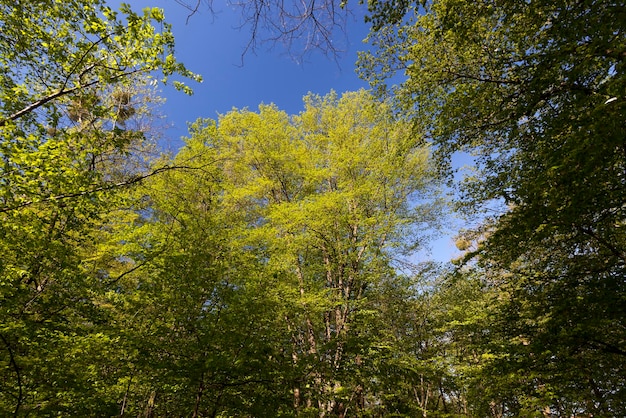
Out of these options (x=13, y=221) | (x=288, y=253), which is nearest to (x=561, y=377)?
(x=288, y=253)

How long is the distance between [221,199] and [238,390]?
7.40m

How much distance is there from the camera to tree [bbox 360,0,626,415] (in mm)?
3738

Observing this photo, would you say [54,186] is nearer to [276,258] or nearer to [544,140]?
[276,258]

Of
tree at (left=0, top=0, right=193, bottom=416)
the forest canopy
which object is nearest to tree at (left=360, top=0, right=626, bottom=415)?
the forest canopy

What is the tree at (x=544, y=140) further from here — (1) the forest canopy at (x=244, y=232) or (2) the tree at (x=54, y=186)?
(2) the tree at (x=54, y=186)

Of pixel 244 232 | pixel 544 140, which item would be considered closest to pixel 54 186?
pixel 244 232

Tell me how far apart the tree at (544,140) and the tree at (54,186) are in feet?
13.4

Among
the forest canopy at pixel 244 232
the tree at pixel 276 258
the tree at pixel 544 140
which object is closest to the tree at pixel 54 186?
the forest canopy at pixel 244 232

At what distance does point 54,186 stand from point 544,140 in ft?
25.0

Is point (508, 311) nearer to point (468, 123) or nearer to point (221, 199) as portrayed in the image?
point (468, 123)

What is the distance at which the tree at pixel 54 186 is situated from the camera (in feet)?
13.0

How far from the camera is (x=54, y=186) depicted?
425 centimetres

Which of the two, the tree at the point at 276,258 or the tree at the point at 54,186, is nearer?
the tree at the point at 54,186

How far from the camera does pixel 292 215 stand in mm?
9766
